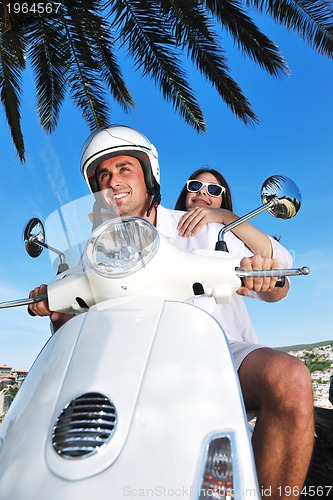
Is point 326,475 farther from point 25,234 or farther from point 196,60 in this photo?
point 196,60

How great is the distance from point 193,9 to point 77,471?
6.37m

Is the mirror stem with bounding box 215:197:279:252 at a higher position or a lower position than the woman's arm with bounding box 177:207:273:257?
lower

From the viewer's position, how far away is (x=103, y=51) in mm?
7418

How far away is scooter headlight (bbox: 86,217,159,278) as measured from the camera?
1.36 meters

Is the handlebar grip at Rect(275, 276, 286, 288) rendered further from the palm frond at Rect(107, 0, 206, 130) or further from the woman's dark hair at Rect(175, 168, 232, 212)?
the palm frond at Rect(107, 0, 206, 130)

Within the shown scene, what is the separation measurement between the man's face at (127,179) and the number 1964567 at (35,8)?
214 inches

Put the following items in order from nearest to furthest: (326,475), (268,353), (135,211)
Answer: (268,353) → (135,211) → (326,475)


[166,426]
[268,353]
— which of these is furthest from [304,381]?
[166,426]

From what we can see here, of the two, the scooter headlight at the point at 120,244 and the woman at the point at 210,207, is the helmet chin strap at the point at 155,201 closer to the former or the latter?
the woman at the point at 210,207

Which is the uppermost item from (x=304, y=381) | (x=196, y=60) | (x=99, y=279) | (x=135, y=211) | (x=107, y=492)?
Answer: (x=196, y=60)

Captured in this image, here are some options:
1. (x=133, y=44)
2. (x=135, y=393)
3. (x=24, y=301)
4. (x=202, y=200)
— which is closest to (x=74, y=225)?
(x=24, y=301)

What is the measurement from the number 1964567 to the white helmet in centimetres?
540

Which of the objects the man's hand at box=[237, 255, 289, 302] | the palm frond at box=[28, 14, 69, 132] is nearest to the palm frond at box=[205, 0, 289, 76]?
the palm frond at box=[28, 14, 69, 132]

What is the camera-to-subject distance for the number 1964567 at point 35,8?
670 centimetres
